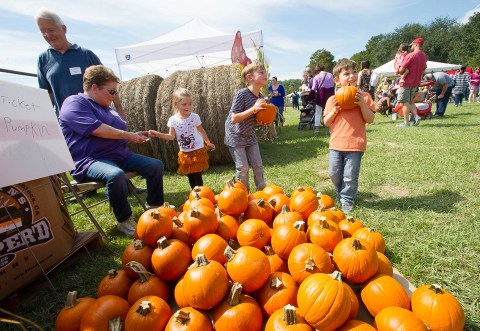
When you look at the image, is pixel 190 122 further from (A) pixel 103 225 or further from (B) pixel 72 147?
(A) pixel 103 225

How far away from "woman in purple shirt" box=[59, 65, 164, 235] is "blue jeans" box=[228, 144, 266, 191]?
4.51ft

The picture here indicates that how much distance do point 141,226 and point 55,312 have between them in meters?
1.03

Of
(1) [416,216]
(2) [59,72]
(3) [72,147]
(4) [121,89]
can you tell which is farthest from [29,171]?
(4) [121,89]

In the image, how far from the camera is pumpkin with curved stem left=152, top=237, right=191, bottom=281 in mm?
1917

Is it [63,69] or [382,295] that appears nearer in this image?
[382,295]

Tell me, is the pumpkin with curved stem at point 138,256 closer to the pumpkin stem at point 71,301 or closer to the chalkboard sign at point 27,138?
the pumpkin stem at point 71,301

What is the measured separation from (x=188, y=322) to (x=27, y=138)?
2.18 metres

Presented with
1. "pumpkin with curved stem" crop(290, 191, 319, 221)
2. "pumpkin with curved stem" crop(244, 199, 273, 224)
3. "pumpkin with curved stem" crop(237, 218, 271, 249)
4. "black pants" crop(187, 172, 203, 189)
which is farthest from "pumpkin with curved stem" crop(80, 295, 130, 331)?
"black pants" crop(187, 172, 203, 189)

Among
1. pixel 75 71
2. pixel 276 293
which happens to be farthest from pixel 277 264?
pixel 75 71

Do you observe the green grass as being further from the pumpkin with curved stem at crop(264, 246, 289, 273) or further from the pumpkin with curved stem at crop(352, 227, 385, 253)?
the pumpkin with curved stem at crop(264, 246, 289, 273)

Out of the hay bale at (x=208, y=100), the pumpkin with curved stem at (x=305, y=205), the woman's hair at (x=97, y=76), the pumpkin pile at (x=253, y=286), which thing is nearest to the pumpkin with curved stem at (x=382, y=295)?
the pumpkin pile at (x=253, y=286)

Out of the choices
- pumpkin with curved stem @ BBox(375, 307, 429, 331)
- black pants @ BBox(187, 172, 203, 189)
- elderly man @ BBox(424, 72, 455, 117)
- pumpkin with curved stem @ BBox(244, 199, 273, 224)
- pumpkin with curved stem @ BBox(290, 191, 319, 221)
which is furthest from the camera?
elderly man @ BBox(424, 72, 455, 117)

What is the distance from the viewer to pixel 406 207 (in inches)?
148

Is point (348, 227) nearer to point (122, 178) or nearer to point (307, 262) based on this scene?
point (307, 262)
